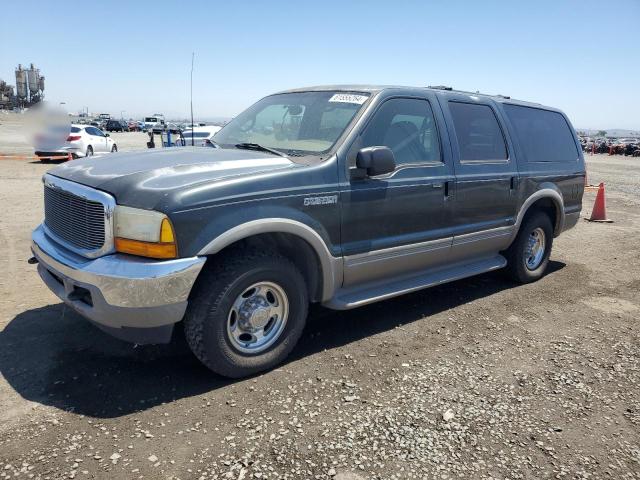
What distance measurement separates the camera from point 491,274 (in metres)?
6.05

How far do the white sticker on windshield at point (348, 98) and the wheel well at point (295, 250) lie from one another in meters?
1.31

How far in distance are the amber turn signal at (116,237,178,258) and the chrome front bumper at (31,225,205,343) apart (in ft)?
0.12

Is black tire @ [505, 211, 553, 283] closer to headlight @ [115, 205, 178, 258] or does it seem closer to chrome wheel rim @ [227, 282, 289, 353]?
chrome wheel rim @ [227, 282, 289, 353]

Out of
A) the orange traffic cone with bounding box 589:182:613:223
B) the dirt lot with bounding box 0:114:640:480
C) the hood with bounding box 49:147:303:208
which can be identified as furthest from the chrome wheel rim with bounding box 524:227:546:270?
the orange traffic cone with bounding box 589:182:613:223

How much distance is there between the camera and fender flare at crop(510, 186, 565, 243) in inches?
209

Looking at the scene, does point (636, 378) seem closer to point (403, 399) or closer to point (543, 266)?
point (403, 399)

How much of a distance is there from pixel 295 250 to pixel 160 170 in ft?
3.54

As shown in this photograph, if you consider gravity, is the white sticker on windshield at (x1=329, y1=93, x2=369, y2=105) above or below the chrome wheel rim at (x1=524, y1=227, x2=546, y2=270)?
above

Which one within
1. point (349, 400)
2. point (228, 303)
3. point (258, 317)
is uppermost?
point (228, 303)

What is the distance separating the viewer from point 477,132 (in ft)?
16.0

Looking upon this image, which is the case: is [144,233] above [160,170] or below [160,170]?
below

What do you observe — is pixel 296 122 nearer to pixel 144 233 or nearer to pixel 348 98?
pixel 348 98

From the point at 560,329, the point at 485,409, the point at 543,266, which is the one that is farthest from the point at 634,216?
the point at 485,409

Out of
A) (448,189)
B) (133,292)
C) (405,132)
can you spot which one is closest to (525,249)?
(448,189)
